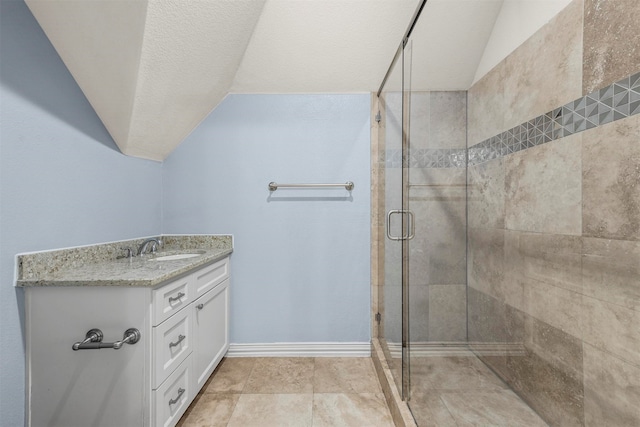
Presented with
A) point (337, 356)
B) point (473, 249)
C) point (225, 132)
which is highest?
point (225, 132)

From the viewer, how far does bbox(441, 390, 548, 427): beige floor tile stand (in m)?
0.96

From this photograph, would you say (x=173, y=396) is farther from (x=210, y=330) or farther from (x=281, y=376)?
(x=281, y=376)

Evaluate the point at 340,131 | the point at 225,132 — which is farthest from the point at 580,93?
the point at 225,132

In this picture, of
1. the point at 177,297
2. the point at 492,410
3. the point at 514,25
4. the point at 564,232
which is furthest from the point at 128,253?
the point at 514,25

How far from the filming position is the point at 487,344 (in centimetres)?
115

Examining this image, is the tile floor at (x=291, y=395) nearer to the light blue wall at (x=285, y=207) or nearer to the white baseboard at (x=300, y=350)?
the white baseboard at (x=300, y=350)

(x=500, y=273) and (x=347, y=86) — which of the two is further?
(x=347, y=86)

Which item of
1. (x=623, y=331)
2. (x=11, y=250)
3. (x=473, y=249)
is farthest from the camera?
(x=473, y=249)

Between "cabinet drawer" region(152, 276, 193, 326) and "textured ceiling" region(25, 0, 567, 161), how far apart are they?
0.96 metres

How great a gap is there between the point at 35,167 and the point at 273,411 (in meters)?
1.63

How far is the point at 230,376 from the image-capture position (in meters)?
1.82

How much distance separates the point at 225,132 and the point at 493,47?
171cm

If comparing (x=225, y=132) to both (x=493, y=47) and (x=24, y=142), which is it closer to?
(x=24, y=142)

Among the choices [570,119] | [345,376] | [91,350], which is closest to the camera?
[570,119]
